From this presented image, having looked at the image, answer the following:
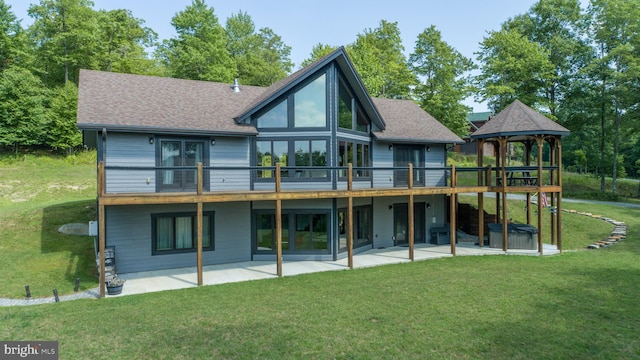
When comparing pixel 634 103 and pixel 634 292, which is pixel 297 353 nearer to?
pixel 634 292

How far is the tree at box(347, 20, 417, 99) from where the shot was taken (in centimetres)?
3192

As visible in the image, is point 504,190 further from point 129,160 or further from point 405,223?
point 129,160

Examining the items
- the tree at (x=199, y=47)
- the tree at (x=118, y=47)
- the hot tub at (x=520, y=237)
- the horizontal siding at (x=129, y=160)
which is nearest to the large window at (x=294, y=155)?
the horizontal siding at (x=129, y=160)

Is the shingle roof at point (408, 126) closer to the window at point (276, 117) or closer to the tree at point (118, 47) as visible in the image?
the window at point (276, 117)

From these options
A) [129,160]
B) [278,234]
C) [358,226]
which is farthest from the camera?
[358,226]

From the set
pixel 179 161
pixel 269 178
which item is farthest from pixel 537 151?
pixel 179 161

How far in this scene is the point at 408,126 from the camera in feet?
61.5

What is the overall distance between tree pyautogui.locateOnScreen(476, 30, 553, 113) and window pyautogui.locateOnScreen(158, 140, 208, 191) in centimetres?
2748

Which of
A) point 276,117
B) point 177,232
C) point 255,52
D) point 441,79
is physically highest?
point 255,52

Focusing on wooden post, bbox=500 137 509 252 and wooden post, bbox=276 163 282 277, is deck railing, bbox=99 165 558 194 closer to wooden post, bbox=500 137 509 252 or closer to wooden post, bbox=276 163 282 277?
wooden post, bbox=500 137 509 252

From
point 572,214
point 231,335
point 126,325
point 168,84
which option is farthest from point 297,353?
point 572,214

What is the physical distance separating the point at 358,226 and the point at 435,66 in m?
23.6

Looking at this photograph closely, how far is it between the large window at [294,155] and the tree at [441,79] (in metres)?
20.7

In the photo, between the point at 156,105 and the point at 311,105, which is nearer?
the point at 156,105
